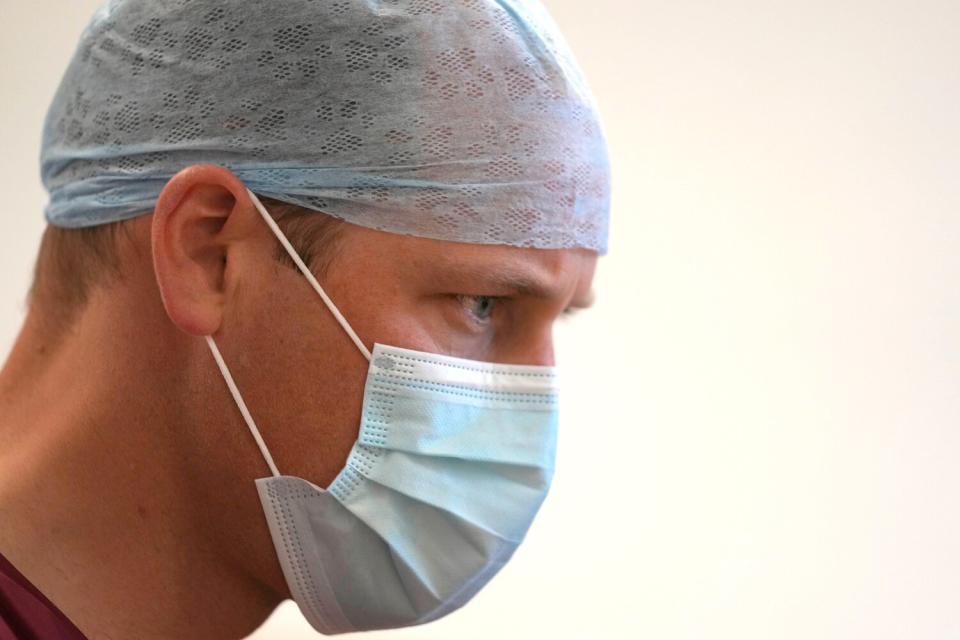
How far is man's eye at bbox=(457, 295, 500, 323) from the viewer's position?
0.99 meters

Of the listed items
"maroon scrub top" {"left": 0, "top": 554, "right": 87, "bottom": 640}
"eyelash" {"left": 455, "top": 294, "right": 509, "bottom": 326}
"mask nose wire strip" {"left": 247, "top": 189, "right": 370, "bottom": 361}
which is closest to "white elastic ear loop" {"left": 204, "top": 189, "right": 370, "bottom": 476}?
"mask nose wire strip" {"left": 247, "top": 189, "right": 370, "bottom": 361}

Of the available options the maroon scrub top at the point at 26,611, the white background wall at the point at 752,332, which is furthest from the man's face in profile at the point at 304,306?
the white background wall at the point at 752,332

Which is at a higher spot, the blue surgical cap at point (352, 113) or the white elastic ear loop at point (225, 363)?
the blue surgical cap at point (352, 113)

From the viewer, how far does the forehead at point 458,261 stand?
37.4 inches

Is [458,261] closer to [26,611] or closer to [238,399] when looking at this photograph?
[238,399]

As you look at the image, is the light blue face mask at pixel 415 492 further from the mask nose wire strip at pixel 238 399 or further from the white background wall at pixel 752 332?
the white background wall at pixel 752 332

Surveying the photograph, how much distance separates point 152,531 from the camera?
98 cm

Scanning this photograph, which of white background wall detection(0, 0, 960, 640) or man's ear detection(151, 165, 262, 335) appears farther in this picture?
white background wall detection(0, 0, 960, 640)

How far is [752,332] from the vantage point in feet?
5.79

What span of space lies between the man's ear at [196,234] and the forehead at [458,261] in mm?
106

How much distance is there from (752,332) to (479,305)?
90 cm

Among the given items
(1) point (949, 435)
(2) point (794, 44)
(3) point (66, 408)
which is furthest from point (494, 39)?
(1) point (949, 435)

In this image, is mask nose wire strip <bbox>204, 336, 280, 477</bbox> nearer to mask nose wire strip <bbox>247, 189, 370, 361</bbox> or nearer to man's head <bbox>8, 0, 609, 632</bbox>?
man's head <bbox>8, 0, 609, 632</bbox>

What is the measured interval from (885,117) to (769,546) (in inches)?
29.8
